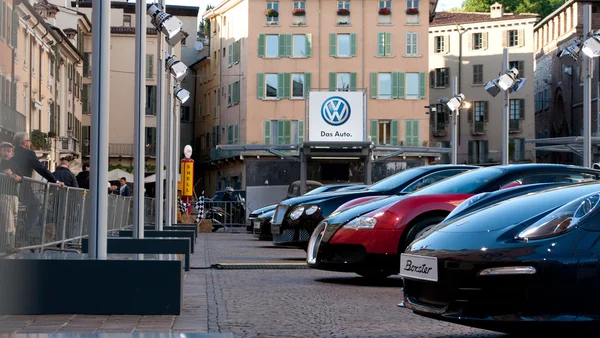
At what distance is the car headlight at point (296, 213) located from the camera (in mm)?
16031

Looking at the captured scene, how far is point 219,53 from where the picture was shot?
86250mm

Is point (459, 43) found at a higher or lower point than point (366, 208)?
higher

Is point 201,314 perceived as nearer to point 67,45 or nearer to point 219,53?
point 67,45

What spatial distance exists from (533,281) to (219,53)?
8088 cm

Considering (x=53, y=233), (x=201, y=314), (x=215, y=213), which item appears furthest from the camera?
(x=215, y=213)

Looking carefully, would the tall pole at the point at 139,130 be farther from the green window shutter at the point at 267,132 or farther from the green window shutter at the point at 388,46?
the green window shutter at the point at 388,46

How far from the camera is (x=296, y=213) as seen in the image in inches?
635

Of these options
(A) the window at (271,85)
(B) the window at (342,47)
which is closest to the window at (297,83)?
(A) the window at (271,85)

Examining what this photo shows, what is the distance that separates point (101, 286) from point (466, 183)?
498 cm

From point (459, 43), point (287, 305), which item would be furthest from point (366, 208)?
point (459, 43)

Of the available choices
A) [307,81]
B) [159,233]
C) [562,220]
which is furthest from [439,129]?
[562,220]

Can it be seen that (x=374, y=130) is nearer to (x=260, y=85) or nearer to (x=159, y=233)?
(x=260, y=85)

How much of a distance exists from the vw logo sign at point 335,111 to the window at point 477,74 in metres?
35.2

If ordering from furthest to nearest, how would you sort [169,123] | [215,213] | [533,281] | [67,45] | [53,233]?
[67,45] → [215,213] → [169,123] → [53,233] → [533,281]
